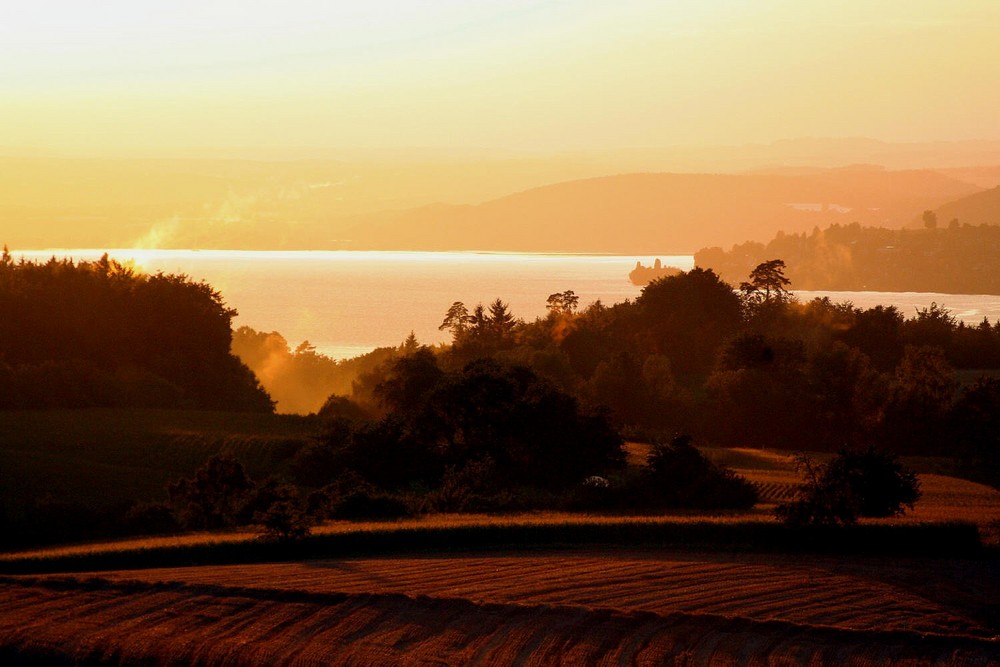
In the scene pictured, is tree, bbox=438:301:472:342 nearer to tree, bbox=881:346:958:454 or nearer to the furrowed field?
tree, bbox=881:346:958:454

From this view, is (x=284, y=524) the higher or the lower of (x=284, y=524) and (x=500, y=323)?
the lower

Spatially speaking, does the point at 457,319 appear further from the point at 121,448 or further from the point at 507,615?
the point at 507,615

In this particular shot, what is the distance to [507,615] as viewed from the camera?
72.6 feet

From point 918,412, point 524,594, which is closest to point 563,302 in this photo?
point 918,412

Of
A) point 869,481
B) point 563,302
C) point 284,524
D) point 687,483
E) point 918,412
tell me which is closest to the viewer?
point 284,524

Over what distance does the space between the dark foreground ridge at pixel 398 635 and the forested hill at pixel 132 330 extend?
5498cm

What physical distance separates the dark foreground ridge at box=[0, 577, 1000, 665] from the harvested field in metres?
0.04

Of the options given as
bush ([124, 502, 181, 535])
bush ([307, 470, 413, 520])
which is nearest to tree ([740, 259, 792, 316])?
bush ([307, 470, 413, 520])

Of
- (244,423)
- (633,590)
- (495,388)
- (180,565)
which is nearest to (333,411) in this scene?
(244,423)

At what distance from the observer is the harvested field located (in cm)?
2000

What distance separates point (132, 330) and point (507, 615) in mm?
67092

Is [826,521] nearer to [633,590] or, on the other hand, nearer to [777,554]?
[777,554]

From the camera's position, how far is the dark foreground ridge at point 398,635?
64.9 feet

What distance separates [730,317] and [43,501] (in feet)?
282
